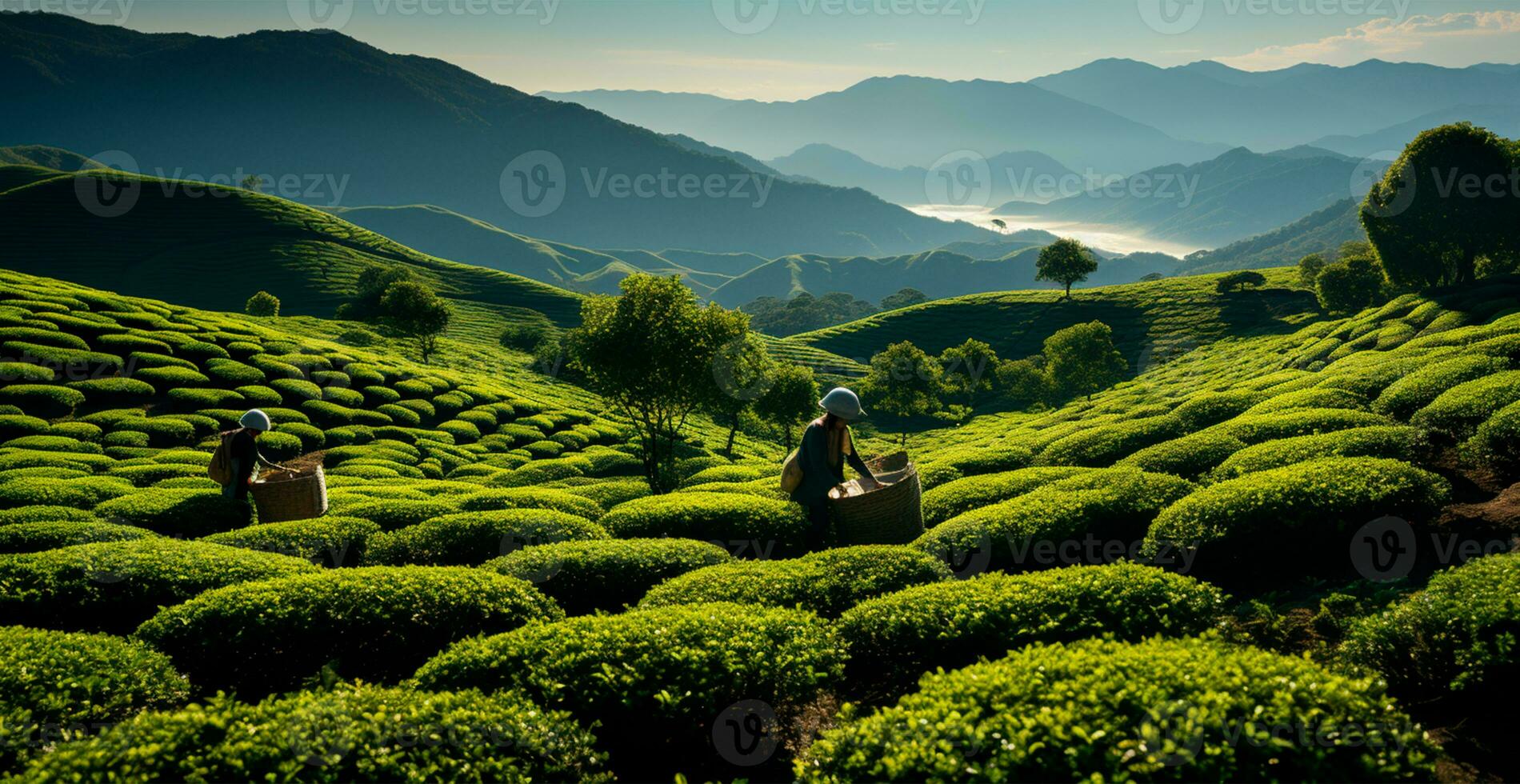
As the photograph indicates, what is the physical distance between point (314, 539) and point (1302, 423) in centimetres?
2037

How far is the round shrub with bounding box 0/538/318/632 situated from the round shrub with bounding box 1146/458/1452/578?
13593 millimetres

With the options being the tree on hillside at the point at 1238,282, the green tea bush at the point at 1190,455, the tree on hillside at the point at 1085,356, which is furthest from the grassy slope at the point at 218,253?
the green tea bush at the point at 1190,455

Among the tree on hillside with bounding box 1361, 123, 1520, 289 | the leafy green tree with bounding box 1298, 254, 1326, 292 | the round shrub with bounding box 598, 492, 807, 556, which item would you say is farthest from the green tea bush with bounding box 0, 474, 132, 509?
the leafy green tree with bounding box 1298, 254, 1326, 292

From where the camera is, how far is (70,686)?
7020mm

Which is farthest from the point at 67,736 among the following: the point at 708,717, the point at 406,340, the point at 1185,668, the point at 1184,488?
the point at 406,340

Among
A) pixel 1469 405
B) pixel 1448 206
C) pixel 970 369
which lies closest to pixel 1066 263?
pixel 970 369

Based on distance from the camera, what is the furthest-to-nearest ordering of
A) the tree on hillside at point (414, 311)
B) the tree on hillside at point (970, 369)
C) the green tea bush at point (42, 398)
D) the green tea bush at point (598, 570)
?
the tree on hillside at point (970, 369)
the tree on hillside at point (414, 311)
the green tea bush at point (42, 398)
the green tea bush at point (598, 570)

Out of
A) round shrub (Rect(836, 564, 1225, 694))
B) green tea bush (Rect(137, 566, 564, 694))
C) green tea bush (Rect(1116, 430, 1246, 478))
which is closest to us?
round shrub (Rect(836, 564, 1225, 694))

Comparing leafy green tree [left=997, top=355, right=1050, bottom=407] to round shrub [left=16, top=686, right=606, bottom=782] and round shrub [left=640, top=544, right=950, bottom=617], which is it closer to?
round shrub [left=640, top=544, right=950, bottom=617]

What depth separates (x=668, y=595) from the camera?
9828mm

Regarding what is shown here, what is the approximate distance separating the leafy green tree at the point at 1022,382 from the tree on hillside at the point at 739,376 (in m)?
48.6

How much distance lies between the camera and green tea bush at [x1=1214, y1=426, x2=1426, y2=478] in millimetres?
12633

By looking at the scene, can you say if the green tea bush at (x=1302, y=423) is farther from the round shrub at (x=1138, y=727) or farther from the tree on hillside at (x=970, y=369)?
the tree on hillside at (x=970, y=369)

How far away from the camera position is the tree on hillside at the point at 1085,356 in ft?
261
